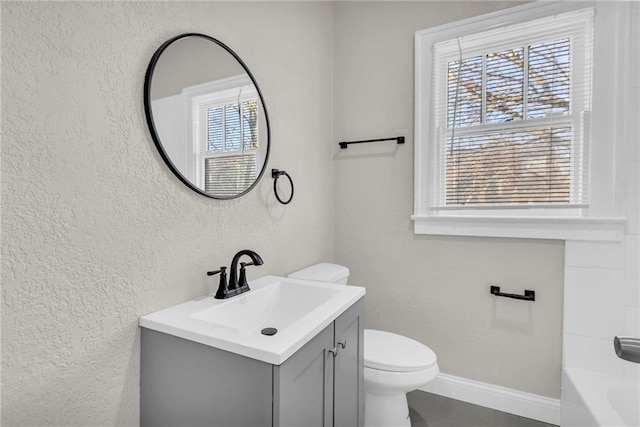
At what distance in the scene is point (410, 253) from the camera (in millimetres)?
2088

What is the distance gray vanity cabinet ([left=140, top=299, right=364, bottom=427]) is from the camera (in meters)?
0.85

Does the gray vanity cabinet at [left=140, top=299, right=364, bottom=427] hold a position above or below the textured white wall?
below

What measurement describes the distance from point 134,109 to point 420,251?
5.62 ft

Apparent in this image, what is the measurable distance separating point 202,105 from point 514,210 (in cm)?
174

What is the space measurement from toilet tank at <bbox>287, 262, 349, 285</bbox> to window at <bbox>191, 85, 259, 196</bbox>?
619 millimetres

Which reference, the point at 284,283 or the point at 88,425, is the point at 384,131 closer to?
the point at 284,283

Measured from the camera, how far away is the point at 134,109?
1.05 meters

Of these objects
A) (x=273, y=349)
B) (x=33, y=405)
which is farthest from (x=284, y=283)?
(x=33, y=405)

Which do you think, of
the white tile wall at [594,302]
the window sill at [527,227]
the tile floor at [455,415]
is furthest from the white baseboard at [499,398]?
the window sill at [527,227]

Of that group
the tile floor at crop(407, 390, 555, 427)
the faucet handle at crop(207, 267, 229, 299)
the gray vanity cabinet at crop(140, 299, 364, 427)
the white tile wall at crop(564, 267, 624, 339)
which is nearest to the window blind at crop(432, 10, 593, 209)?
the white tile wall at crop(564, 267, 624, 339)

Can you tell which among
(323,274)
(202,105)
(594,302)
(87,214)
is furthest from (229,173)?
(594,302)

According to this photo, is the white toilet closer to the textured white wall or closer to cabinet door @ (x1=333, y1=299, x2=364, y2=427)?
→ cabinet door @ (x1=333, y1=299, x2=364, y2=427)

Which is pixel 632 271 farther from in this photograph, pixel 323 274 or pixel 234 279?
pixel 234 279

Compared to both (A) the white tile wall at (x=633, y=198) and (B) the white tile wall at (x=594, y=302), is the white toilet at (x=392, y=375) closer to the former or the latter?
(B) the white tile wall at (x=594, y=302)
